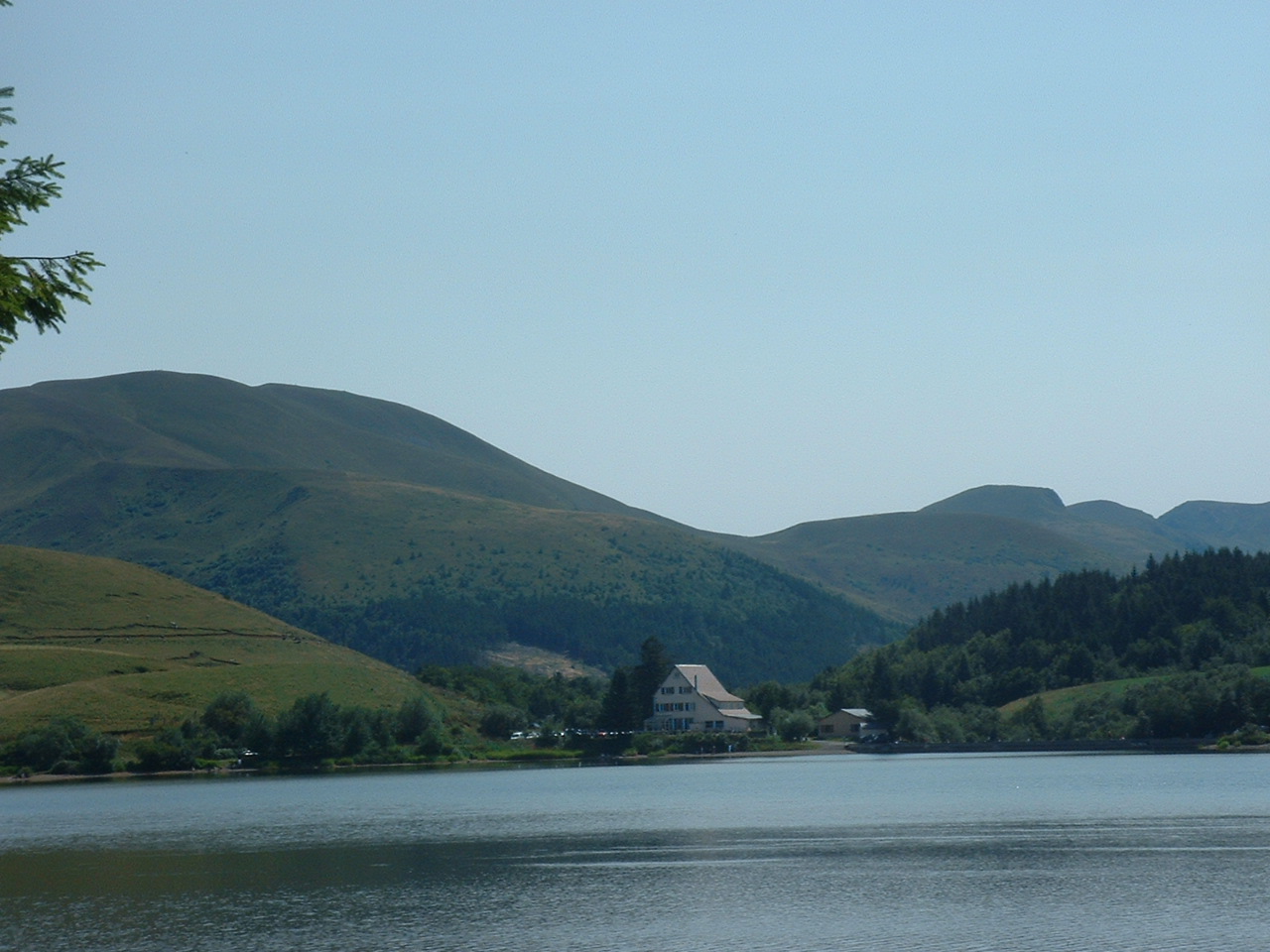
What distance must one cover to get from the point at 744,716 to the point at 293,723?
5697 centimetres

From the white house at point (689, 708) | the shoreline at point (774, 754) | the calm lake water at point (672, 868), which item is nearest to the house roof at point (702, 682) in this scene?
the white house at point (689, 708)

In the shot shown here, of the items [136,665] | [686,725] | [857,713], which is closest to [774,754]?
[686,725]

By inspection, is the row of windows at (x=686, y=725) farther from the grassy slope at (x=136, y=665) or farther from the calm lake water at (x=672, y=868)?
the calm lake water at (x=672, y=868)

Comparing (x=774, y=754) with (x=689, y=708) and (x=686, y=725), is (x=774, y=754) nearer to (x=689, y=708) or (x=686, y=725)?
(x=686, y=725)

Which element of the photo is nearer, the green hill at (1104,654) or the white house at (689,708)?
the green hill at (1104,654)

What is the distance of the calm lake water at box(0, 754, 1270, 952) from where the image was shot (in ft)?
154

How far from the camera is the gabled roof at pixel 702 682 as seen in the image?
578ft

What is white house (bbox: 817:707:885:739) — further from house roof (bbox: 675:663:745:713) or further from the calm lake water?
the calm lake water

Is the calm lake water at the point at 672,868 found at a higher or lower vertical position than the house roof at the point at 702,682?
lower

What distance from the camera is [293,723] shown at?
148500mm

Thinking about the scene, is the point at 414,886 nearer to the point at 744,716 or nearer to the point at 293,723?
the point at 293,723

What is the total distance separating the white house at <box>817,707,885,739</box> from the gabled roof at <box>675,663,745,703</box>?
11.8 metres

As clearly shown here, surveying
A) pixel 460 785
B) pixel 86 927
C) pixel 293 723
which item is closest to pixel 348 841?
pixel 86 927

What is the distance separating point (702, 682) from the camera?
179 meters
